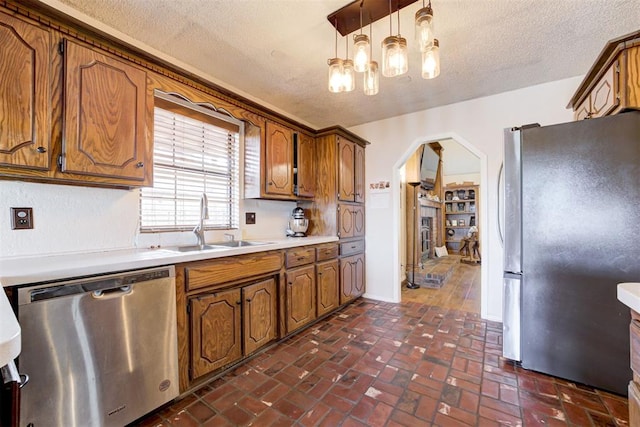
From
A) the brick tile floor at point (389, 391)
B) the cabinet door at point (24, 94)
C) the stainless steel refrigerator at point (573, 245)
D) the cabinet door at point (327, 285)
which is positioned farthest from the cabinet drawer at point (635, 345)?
the cabinet door at point (24, 94)

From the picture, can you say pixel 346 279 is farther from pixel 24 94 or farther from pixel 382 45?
pixel 24 94

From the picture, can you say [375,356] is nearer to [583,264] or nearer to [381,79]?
[583,264]

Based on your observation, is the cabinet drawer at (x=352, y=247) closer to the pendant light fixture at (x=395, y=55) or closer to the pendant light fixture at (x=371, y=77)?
the pendant light fixture at (x=371, y=77)

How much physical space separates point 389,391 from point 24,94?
2607 mm

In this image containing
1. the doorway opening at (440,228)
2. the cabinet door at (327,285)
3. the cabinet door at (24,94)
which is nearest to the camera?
the cabinet door at (24,94)

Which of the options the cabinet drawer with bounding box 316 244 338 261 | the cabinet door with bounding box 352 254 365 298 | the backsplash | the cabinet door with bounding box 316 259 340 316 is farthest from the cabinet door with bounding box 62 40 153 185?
the cabinet door with bounding box 352 254 365 298

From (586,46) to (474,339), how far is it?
256 centimetres

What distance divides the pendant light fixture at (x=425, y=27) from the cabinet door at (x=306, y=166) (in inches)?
71.5

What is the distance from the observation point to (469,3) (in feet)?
5.46

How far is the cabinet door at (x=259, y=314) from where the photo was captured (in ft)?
6.66

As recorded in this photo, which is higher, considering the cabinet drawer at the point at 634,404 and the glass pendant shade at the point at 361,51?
the glass pendant shade at the point at 361,51

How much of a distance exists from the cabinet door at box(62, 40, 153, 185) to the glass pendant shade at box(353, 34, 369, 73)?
4.54ft

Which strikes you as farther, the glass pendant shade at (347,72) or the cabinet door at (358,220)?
the cabinet door at (358,220)

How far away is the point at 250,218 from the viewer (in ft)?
9.39
